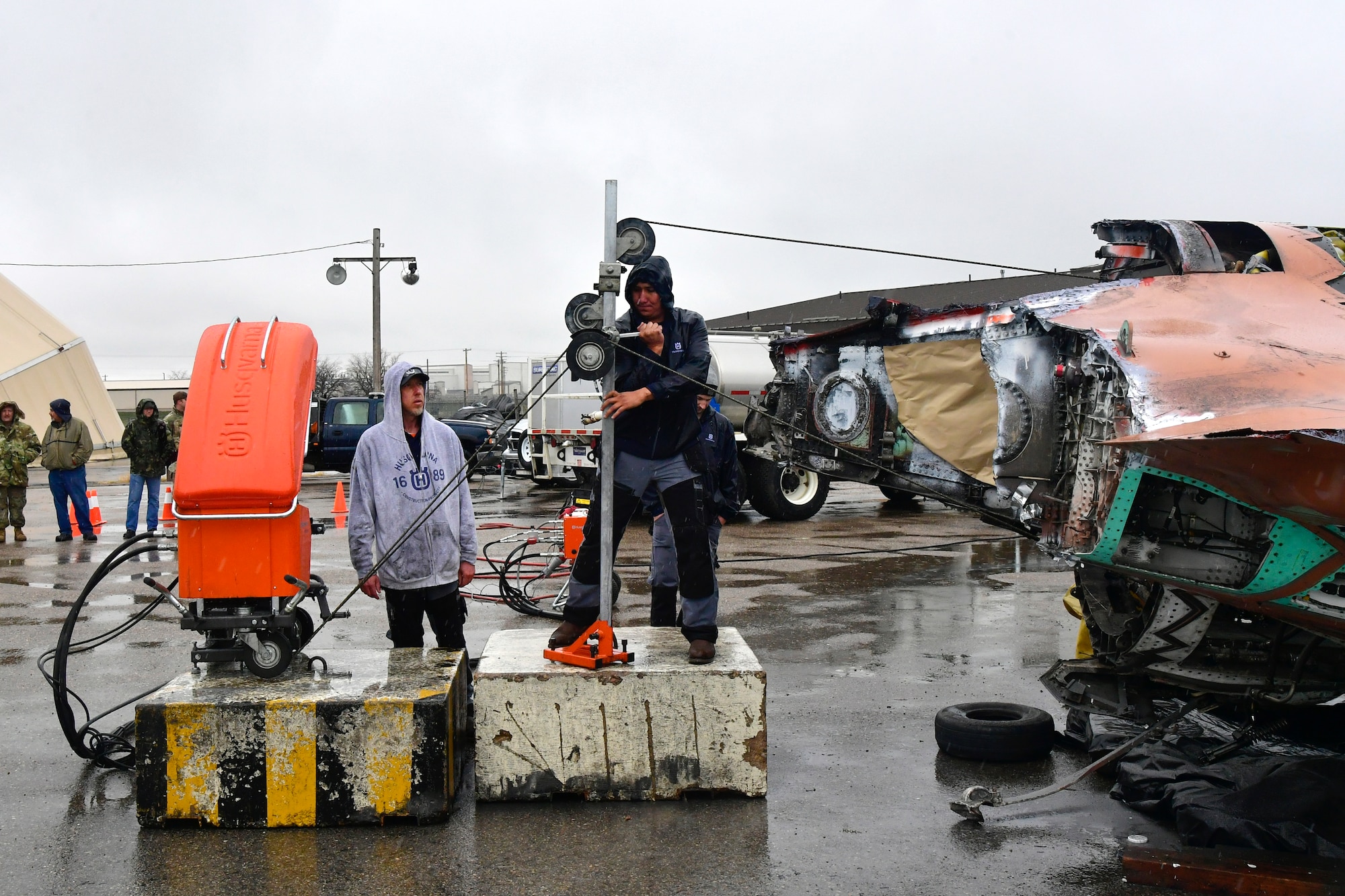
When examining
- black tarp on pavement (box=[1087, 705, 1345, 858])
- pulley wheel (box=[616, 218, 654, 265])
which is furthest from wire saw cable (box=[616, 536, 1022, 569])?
pulley wheel (box=[616, 218, 654, 265])

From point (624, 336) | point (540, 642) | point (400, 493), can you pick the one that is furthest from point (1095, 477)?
point (400, 493)

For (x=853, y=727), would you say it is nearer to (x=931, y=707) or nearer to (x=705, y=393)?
(x=931, y=707)

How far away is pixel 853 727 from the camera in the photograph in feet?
18.9

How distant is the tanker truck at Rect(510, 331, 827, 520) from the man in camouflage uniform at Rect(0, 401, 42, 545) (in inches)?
247

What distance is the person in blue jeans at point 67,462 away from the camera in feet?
43.8

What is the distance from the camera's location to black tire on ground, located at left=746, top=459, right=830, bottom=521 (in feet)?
52.2

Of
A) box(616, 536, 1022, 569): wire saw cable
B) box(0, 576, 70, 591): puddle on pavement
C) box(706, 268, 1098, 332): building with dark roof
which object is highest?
box(706, 268, 1098, 332): building with dark roof

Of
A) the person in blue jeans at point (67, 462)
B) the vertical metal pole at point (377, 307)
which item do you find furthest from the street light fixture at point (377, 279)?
the person in blue jeans at point (67, 462)

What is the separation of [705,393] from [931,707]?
2.22 metres

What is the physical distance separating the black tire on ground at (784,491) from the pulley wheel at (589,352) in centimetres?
1081

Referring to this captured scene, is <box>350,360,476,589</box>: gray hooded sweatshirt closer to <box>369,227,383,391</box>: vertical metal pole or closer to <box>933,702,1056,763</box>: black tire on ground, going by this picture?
<box>933,702,1056,763</box>: black tire on ground

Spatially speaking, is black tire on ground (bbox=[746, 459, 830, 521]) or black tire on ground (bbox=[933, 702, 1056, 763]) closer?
black tire on ground (bbox=[933, 702, 1056, 763])

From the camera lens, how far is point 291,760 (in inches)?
173

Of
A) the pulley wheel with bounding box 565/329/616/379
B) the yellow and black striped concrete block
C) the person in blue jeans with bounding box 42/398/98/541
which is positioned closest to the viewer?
the yellow and black striped concrete block
